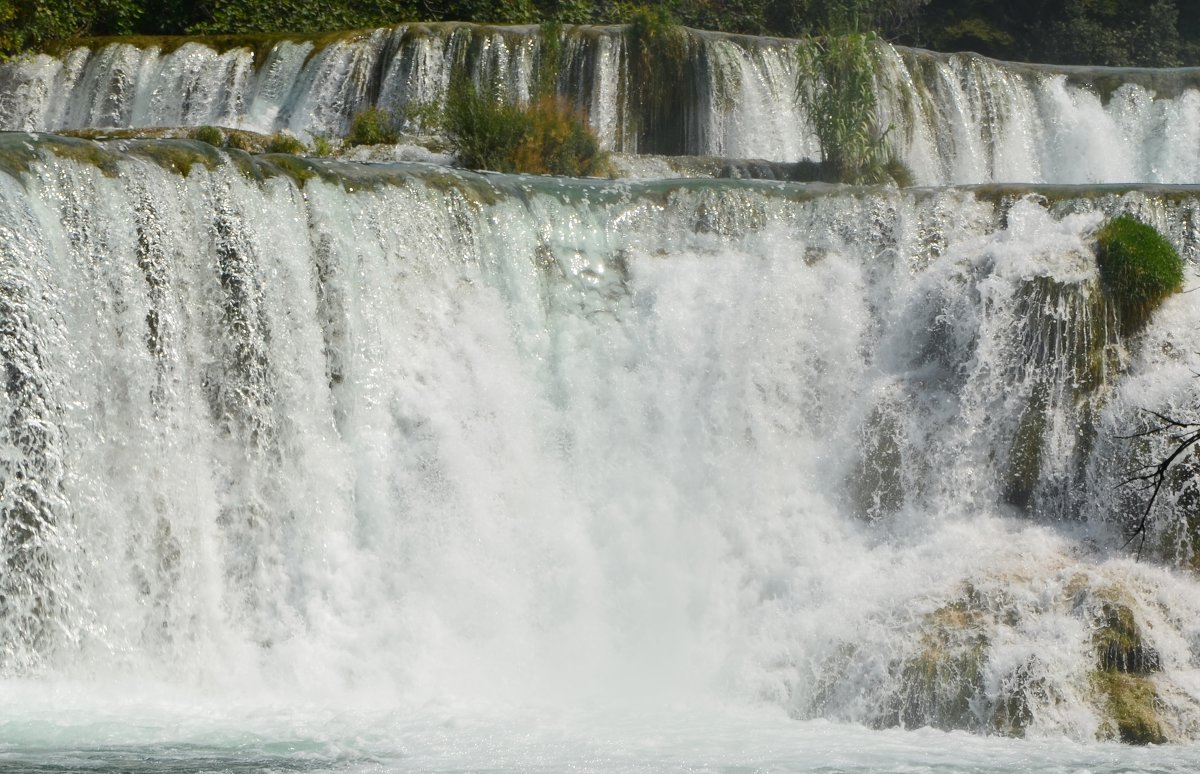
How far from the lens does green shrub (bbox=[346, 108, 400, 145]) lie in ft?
47.6

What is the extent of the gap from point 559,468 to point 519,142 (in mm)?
4137

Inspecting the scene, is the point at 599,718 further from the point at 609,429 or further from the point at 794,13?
the point at 794,13

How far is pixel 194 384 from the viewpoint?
981 centimetres

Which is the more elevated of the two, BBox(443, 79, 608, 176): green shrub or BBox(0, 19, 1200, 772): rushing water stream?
BBox(443, 79, 608, 176): green shrub

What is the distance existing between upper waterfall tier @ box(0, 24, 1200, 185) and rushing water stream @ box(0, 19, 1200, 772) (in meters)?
5.58

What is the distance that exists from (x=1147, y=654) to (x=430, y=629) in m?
4.03

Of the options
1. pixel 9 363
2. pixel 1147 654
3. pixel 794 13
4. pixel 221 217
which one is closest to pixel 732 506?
pixel 1147 654

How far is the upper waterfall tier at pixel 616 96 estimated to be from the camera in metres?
17.0

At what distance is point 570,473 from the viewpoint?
35.7 feet

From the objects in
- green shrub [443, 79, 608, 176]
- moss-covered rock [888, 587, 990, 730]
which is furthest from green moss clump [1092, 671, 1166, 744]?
green shrub [443, 79, 608, 176]

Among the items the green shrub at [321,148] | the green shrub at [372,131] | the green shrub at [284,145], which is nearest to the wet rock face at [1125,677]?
the green shrub at [321,148]

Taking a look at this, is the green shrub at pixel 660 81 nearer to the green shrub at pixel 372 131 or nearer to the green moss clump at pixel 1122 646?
the green shrub at pixel 372 131

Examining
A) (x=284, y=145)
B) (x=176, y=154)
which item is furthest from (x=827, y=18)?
(x=176, y=154)

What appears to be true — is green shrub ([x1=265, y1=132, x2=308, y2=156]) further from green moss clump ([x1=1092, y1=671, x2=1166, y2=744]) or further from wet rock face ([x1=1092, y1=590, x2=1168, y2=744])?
green moss clump ([x1=1092, y1=671, x2=1166, y2=744])
